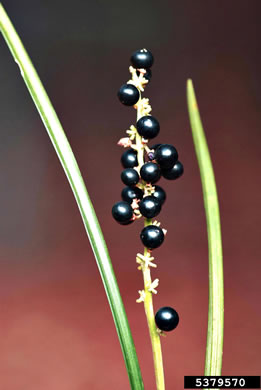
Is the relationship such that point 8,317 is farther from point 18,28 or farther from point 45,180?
point 18,28

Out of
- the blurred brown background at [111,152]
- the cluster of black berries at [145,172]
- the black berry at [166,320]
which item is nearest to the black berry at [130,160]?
the cluster of black berries at [145,172]

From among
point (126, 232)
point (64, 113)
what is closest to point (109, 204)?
point (126, 232)

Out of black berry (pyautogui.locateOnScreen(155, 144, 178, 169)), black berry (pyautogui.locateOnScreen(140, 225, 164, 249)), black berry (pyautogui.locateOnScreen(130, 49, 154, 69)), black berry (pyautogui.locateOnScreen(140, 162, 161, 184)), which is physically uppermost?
black berry (pyautogui.locateOnScreen(130, 49, 154, 69))

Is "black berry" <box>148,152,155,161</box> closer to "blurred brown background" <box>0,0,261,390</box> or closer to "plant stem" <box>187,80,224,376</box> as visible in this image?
"plant stem" <box>187,80,224,376</box>

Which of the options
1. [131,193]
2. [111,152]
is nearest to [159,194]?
[131,193]

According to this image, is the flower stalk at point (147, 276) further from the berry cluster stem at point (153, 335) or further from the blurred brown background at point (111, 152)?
the blurred brown background at point (111, 152)

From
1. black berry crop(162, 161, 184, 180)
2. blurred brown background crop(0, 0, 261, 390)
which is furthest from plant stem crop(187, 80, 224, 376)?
blurred brown background crop(0, 0, 261, 390)

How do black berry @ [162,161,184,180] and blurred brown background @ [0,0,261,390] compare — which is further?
blurred brown background @ [0,0,261,390]

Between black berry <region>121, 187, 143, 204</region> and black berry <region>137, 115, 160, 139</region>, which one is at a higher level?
black berry <region>137, 115, 160, 139</region>
